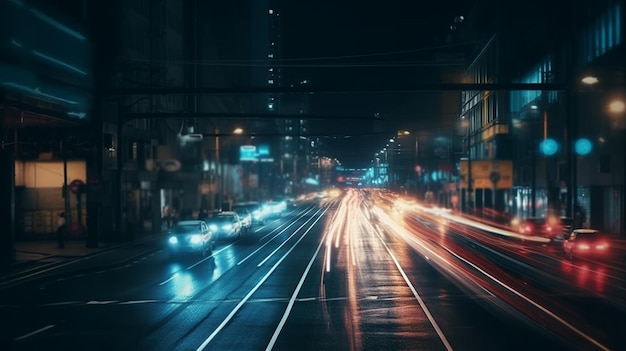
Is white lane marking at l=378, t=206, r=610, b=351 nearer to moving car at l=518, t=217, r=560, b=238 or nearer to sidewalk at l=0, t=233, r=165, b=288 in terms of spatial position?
moving car at l=518, t=217, r=560, b=238

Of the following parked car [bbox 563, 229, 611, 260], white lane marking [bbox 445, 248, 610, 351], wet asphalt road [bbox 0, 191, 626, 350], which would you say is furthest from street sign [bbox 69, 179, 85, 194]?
parked car [bbox 563, 229, 611, 260]

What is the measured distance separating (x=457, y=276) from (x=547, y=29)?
45796 millimetres

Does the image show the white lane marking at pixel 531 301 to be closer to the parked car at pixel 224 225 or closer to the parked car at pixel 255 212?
the parked car at pixel 224 225

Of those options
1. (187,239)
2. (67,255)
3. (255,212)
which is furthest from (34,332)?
(255,212)

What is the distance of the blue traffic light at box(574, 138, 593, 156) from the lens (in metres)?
55.0

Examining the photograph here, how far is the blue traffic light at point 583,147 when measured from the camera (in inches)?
2166

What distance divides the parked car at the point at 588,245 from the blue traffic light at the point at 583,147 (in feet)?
73.1

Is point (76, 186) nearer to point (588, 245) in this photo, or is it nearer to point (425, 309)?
point (588, 245)

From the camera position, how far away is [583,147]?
5581cm

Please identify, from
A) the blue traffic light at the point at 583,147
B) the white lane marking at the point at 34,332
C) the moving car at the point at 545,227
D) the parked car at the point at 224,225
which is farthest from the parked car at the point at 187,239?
the blue traffic light at the point at 583,147

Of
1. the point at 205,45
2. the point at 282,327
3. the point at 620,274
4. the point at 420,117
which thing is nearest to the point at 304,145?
the point at 205,45

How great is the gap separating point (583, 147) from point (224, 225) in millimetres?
26805

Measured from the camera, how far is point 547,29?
66.8m

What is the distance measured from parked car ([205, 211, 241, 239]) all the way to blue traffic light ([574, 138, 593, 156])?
82.0 ft
